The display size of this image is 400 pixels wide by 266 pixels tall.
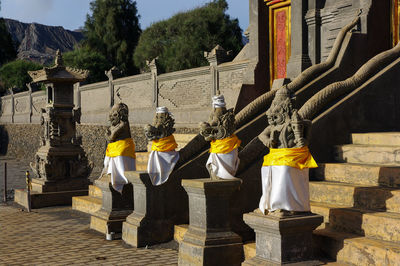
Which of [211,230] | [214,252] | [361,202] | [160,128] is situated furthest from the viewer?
[160,128]

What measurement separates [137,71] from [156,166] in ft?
152

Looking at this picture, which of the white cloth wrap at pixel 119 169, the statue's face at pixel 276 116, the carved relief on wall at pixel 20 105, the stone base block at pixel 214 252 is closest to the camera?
the statue's face at pixel 276 116

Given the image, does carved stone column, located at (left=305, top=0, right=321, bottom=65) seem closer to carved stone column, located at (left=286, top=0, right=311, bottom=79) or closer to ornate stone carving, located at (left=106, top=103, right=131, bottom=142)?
carved stone column, located at (left=286, top=0, right=311, bottom=79)

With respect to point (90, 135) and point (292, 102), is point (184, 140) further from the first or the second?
point (90, 135)

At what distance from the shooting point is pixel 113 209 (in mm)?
8812

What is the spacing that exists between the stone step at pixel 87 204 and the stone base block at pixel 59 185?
1.09 meters

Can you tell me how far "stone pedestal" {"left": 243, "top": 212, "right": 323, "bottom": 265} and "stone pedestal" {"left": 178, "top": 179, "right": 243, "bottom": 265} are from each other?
0.90 metres

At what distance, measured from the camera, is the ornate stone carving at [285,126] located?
5.48 metres

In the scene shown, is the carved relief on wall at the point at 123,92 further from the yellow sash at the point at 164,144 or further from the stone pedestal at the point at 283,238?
the stone pedestal at the point at 283,238

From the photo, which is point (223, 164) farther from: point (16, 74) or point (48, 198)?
point (16, 74)

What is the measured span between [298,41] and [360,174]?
4984mm

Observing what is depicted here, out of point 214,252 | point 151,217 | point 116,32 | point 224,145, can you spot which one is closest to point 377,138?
point 224,145

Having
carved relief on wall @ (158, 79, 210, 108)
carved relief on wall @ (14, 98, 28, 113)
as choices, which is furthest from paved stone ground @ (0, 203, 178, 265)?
carved relief on wall @ (14, 98, 28, 113)

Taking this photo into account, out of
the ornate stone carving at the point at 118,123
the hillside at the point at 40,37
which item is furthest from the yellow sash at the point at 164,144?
the hillside at the point at 40,37
